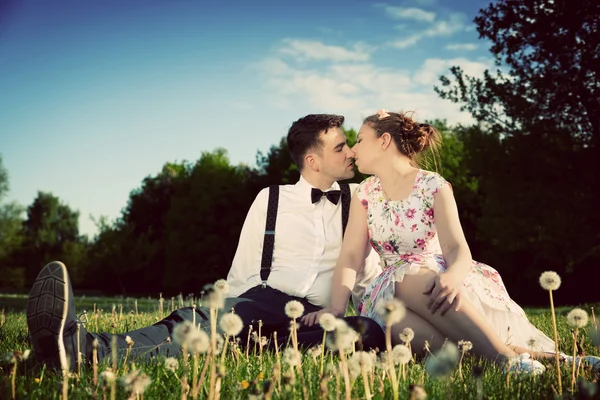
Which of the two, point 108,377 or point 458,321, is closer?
point 108,377

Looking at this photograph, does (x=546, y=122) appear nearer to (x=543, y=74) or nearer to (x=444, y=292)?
(x=543, y=74)

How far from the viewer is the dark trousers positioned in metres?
3.52

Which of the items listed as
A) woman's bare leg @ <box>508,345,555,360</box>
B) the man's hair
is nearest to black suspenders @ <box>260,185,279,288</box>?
the man's hair

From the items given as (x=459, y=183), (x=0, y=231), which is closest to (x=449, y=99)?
(x=459, y=183)

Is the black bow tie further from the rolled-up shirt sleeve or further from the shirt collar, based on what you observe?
the rolled-up shirt sleeve

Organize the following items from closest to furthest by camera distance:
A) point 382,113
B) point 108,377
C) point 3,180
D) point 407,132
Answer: point 108,377, point 407,132, point 382,113, point 3,180

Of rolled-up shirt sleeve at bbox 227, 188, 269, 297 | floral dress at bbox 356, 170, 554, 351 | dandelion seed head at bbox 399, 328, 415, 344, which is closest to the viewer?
dandelion seed head at bbox 399, 328, 415, 344

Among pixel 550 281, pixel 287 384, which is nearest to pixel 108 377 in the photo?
pixel 287 384

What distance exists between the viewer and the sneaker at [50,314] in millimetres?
2830

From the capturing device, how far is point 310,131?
19.0ft

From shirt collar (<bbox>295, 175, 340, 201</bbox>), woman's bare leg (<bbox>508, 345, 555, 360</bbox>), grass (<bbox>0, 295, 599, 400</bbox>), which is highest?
shirt collar (<bbox>295, 175, 340, 201</bbox>)

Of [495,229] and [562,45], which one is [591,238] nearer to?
[495,229]

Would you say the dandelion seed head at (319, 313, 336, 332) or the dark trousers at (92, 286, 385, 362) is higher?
the dandelion seed head at (319, 313, 336, 332)

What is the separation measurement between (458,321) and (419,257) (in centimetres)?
67
